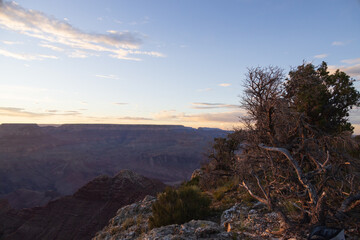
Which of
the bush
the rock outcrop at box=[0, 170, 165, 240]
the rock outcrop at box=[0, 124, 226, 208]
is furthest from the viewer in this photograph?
the rock outcrop at box=[0, 124, 226, 208]

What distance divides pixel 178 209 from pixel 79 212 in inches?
1505

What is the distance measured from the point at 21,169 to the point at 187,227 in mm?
115747

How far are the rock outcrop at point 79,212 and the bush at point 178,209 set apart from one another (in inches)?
1175

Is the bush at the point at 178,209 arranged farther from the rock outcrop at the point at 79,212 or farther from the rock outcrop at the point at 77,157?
the rock outcrop at the point at 77,157

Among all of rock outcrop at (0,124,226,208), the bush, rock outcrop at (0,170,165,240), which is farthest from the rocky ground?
rock outcrop at (0,124,226,208)

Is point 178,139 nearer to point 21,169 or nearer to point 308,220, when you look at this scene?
point 21,169

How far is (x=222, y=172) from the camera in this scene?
15711 millimetres

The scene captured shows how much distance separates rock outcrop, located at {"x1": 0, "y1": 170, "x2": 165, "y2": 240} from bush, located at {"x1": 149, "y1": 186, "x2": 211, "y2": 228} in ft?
97.9

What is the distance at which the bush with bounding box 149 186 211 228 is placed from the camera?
7.51 meters

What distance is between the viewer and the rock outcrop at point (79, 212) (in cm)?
3469

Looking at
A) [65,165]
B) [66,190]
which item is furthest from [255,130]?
[65,165]

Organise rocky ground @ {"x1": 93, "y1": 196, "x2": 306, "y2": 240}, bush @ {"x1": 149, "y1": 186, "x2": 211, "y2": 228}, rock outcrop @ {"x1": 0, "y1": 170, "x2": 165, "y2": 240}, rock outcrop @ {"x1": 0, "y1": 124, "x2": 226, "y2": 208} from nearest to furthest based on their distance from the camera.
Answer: rocky ground @ {"x1": 93, "y1": 196, "x2": 306, "y2": 240} < bush @ {"x1": 149, "y1": 186, "x2": 211, "y2": 228} < rock outcrop @ {"x1": 0, "y1": 170, "x2": 165, "y2": 240} < rock outcrop @ {"x1": 0, "y1": 124, "x2": 226, "y2": 208}

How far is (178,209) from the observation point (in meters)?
7.79

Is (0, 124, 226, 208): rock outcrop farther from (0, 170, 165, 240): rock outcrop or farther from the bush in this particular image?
the bush
